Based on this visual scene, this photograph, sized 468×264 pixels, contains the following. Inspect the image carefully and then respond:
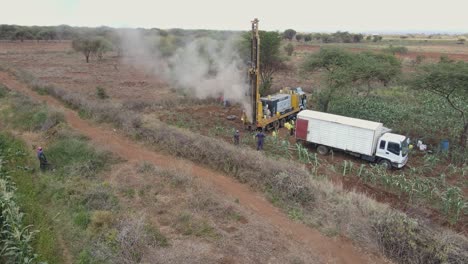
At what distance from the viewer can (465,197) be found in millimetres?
14477

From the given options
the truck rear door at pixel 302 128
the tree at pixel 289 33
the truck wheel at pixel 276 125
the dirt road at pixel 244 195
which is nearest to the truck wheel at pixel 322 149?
the truck rear door at pixel 302 128

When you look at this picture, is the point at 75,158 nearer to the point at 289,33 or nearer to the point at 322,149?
the point at 322,149

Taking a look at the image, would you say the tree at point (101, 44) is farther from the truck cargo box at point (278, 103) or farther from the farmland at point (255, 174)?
the truck cargo box at point (278, 103)

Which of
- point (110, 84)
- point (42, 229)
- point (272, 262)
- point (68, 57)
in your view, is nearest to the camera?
point (272, 262)

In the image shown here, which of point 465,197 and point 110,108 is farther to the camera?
point 110,108

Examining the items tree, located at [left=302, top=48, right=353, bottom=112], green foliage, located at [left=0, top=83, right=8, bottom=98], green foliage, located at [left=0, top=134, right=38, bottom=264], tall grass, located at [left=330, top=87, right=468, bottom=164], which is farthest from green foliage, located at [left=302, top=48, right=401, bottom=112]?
green foliage, located at [left=0, top=83, right=8, bottom=98]

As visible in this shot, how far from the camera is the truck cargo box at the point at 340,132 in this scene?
58.2 feet

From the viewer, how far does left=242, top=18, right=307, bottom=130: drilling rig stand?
2077 centimetres

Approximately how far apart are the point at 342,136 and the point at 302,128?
244cm

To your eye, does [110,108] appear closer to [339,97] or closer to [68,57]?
[339,97]

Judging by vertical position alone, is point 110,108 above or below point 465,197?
above

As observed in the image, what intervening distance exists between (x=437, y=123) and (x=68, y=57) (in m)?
59.8

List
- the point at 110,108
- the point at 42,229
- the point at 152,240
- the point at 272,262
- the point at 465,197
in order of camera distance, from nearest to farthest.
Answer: the point at 272,262 < the point at 152,240 < the point at 42,229 < the point at 465,197 < the point at 110,108

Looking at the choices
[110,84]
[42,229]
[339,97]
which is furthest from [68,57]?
[42,229]
